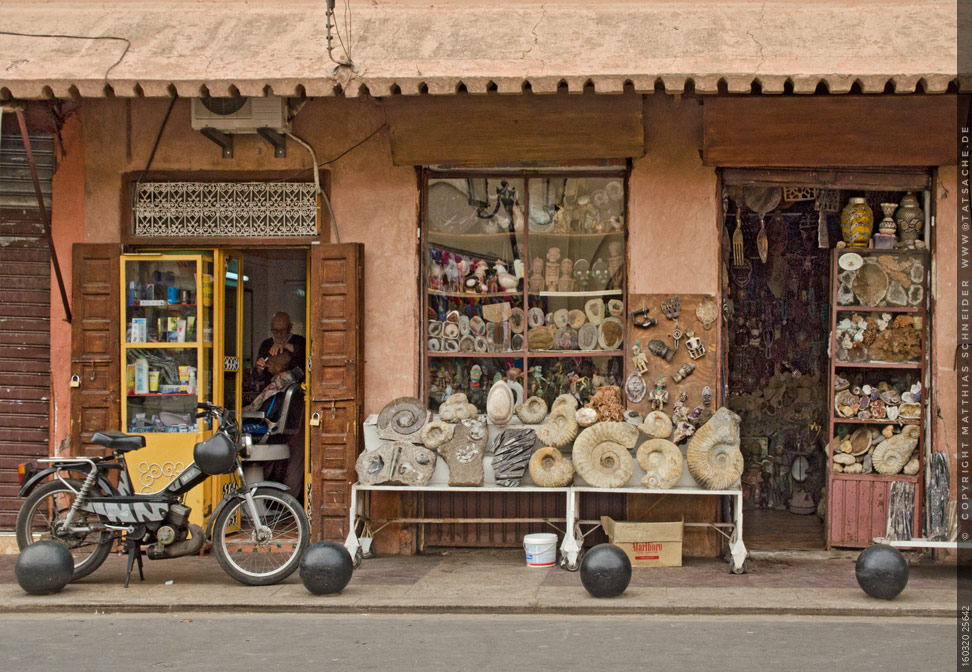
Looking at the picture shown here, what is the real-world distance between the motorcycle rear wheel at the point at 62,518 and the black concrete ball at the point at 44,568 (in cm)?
26

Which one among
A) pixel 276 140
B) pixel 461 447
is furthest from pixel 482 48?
pixel 461 447

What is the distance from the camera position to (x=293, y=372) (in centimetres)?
1030

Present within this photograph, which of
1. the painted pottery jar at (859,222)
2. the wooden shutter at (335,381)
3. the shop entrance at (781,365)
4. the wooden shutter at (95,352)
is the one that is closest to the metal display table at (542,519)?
the wooden shutter at (335,381)

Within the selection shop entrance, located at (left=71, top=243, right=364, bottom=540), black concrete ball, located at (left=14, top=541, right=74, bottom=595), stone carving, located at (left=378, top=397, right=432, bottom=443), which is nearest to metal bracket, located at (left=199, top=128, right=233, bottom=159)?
shop entrance, located at (left=71, top=243, right=364, bottom=540)

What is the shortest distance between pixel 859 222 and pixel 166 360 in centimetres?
584

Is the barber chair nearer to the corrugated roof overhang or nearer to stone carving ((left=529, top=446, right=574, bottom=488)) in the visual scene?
stone carving ((left=529, top=446, right=574, bottom=488))

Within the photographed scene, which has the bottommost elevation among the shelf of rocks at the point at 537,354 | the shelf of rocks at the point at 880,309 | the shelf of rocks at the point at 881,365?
the shelf of rocks at the point at 881,365

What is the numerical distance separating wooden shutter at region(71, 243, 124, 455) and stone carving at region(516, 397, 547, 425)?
3.32 meters

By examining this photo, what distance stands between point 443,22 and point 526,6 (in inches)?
27.8

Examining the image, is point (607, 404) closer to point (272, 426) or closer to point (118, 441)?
point (272, 426)

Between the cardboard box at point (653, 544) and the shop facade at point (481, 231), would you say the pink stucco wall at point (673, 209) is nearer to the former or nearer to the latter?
the shop facade at point (481, 231)

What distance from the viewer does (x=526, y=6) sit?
8984 millimetres

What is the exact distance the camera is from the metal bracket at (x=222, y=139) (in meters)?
8.94

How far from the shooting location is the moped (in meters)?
7.75
